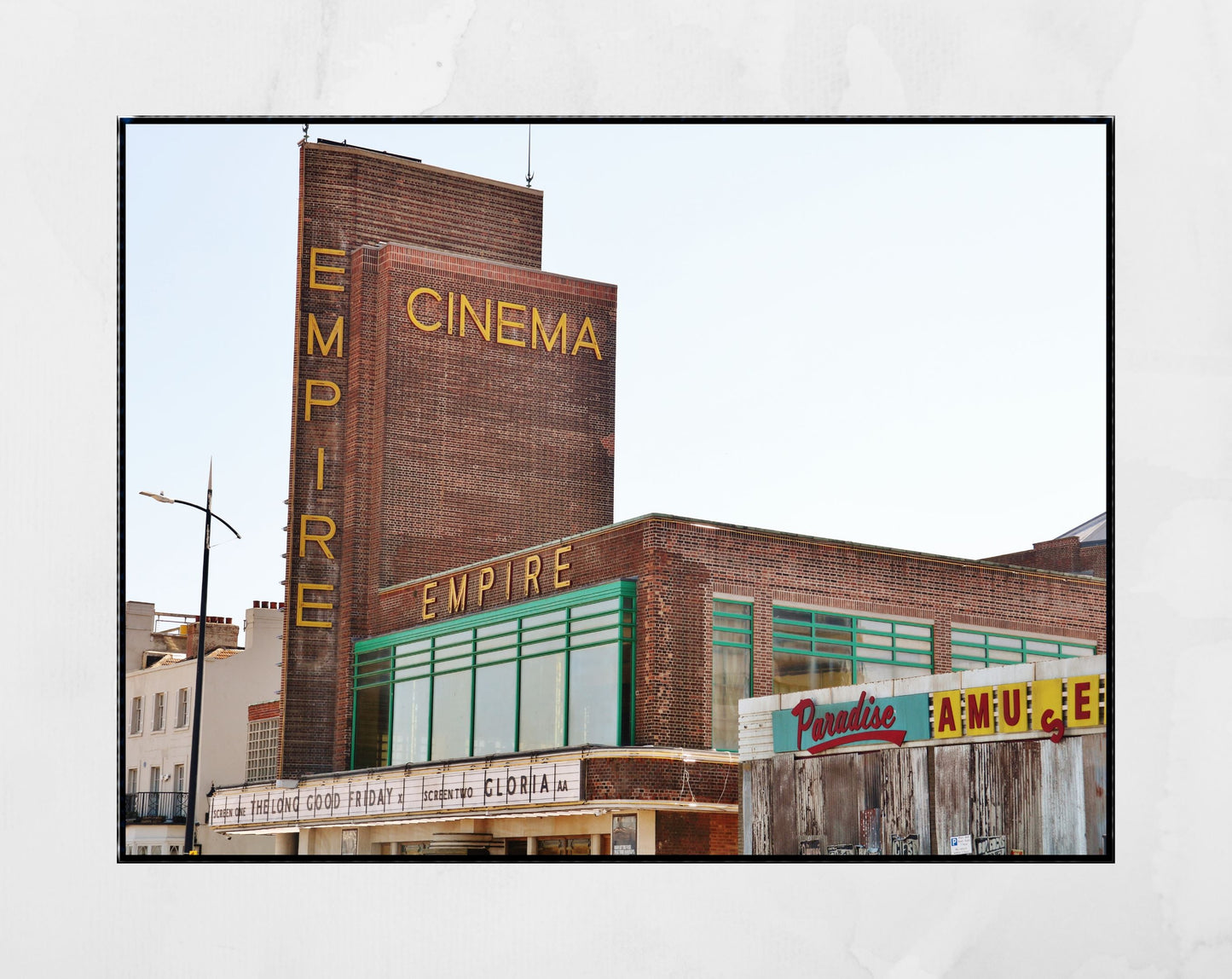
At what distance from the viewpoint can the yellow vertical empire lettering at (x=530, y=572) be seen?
29078mm

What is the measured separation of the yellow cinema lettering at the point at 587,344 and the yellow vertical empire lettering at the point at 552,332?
0.24 meters

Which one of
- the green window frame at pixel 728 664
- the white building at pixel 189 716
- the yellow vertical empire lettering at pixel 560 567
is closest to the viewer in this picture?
the green window frame at pixel 728 664

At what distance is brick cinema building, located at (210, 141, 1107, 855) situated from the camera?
2683cm

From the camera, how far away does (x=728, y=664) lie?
27.2 metres

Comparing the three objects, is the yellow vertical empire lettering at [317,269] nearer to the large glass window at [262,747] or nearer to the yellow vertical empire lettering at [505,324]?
the yellow vertical empire lettering at [505,324]

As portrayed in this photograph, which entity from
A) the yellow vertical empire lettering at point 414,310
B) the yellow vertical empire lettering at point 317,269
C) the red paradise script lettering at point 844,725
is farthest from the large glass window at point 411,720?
the yellow vertical empire lettering at point 317,269

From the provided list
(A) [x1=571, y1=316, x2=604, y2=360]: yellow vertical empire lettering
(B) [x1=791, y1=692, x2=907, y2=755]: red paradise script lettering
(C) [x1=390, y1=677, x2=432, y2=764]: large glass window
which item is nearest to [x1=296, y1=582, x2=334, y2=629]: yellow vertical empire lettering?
(C) [x1=390, y1=677, x2=432, y2=764]: large glass window

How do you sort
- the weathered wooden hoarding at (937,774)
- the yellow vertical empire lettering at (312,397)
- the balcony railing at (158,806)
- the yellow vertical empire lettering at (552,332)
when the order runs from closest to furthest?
the weathered wooden hoarding at (937,774) → the yellow vertical empire lettering at (312,397) → the yellow vertical empire lettering at (552,332) → the balcony railing at (158,806)

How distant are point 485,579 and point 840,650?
689 cm
